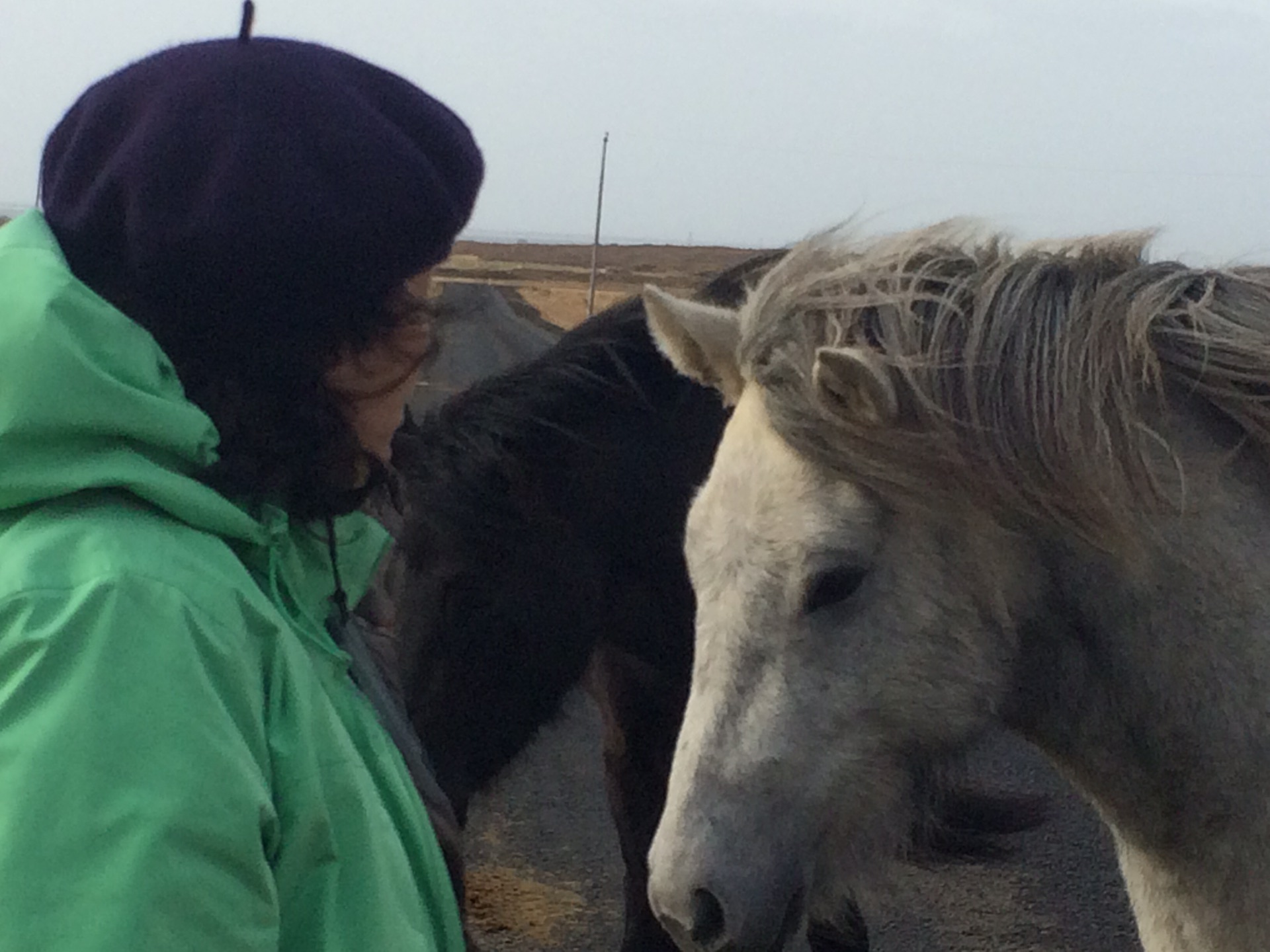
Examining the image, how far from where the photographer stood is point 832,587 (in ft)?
4.49

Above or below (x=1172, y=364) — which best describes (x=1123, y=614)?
below

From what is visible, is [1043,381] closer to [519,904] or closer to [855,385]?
[855,385]

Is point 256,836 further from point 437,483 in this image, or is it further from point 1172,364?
point 437,483

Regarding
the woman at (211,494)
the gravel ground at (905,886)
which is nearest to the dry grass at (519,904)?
the gravel ground at (905,886)

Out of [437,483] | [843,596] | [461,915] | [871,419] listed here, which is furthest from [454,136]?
[437,483]

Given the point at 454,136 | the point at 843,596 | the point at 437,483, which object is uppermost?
the point at 454,136

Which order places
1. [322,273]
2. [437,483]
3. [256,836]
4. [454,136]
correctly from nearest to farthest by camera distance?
[256,836], [322,273], [454,136], [437,483]

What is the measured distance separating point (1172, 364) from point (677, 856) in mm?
828

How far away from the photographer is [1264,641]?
1299mm

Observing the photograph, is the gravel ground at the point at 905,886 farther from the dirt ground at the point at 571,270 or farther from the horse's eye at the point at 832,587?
the dirt ground at the point at 571,270

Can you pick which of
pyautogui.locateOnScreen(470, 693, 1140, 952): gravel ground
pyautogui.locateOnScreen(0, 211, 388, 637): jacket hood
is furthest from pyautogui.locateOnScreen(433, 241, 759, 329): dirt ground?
pyautogui.locateOnScreen(0, 211, 388, 637): jacket hood

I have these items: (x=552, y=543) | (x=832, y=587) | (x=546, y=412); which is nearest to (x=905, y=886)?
(x=552, y=543)

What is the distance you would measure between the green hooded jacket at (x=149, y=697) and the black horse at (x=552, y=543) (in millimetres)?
1746

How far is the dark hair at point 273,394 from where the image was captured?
3.41ft
